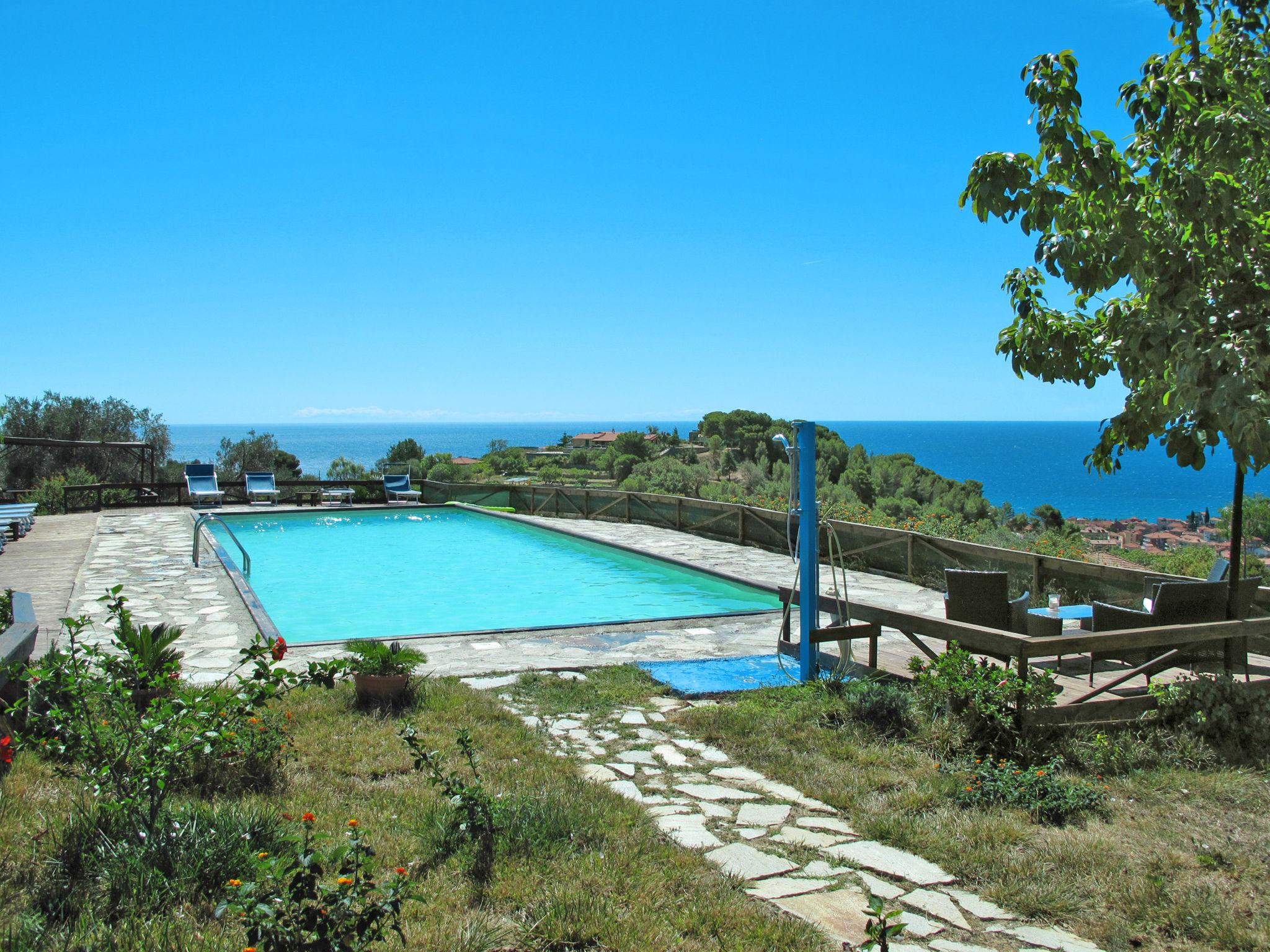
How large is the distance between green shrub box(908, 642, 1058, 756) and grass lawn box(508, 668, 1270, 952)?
5.9 inches

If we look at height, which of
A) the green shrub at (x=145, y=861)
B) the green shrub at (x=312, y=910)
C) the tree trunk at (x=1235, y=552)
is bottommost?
the green shrub at (x=145, y=861)

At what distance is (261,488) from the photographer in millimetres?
20031

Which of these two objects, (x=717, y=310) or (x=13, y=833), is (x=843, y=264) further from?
(x=13, y=833)

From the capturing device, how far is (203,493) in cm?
1936

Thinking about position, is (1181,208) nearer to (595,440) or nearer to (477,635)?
(477,635)

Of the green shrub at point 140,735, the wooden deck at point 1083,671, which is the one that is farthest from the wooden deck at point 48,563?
the wooden deck at point 1083,671

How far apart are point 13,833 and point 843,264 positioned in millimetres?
40357

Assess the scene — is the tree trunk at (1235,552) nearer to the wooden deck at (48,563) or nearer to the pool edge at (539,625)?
the pool edge at (539,625)

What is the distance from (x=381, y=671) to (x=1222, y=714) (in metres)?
4.86

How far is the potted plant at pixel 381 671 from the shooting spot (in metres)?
5.21

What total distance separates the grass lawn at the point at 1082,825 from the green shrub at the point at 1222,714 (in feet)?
0.71

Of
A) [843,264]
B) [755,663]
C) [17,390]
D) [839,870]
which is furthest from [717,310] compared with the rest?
[839,870]

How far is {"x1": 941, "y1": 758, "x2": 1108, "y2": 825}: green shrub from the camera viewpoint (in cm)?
355

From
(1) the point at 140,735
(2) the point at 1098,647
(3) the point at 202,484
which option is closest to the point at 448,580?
(3) the point at 202,484
